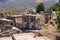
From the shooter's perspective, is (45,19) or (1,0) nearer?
(45,19)

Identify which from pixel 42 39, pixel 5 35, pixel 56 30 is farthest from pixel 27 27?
pixel 42 39

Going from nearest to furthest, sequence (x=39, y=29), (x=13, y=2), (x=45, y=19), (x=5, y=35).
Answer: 1. (x=5, y=35)
2. (x=39, y=29)
3. (x=45, y=19)
4. (x=13, y=2)

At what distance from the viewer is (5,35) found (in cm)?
2011

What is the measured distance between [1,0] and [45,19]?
168 ft

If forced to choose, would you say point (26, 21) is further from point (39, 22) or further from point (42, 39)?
point (42, 39)

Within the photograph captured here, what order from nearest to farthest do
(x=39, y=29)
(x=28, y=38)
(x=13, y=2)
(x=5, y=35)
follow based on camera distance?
(x=28, y=38)
(x=5, y=35)
(x=39, y=29)
(x=13, y=2)

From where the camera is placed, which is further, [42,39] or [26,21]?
[26,21]

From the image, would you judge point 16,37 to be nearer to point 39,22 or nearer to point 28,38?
point 28,38

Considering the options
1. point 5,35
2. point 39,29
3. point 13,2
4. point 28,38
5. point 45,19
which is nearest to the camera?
point 28,38

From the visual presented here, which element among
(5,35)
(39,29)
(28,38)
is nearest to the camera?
(28,38)

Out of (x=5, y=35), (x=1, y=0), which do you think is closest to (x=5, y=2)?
(x=1, y=0)

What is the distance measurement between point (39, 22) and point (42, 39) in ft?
24.8

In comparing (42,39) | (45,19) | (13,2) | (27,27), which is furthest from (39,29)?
(13,2)

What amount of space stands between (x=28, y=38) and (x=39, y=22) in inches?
327
